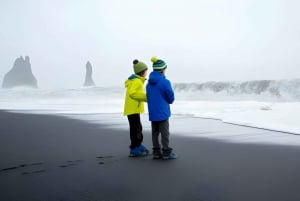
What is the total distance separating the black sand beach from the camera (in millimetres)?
3131

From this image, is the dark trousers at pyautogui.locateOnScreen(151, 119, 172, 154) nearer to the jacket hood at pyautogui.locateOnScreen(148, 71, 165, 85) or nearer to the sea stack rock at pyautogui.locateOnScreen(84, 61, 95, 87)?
the jacket hood at pyautogui.locateOnScreen(148, 71, 165, 85)

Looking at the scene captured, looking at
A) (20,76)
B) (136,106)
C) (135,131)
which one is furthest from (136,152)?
(20,76)

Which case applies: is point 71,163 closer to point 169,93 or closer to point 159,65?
point 169,93

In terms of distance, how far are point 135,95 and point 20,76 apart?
511ft

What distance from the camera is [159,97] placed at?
522 cm

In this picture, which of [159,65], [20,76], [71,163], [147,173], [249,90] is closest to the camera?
[147,173]

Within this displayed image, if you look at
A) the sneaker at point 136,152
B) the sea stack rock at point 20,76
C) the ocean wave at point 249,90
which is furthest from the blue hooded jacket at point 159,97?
the sea stack rock at point 20,76

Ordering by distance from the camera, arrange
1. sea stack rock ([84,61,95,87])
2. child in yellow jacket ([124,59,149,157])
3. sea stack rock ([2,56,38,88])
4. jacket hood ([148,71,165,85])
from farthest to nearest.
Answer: sea stack rock ([2,56,38,88]) < sea stack rock ([84,61,95,87]) < child in yellow jacket ([124,59,149,157]) < jacket hood ([148,71,165,85])

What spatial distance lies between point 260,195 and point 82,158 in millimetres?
2946

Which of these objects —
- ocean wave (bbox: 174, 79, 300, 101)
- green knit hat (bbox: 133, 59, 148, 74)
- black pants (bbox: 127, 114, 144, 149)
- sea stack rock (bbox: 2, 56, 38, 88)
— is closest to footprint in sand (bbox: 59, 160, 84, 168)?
→ black pants (bbox: 127, 114, 144, 149)

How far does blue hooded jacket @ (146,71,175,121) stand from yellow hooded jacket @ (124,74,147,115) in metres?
0.15

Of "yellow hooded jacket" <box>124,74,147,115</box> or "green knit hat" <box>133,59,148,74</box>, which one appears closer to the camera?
"yellow hooded jacket" <box>124,74,147,115</box>

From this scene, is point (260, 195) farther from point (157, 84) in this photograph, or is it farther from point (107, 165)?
point (157, 84)

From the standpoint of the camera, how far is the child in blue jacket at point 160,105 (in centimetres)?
514
